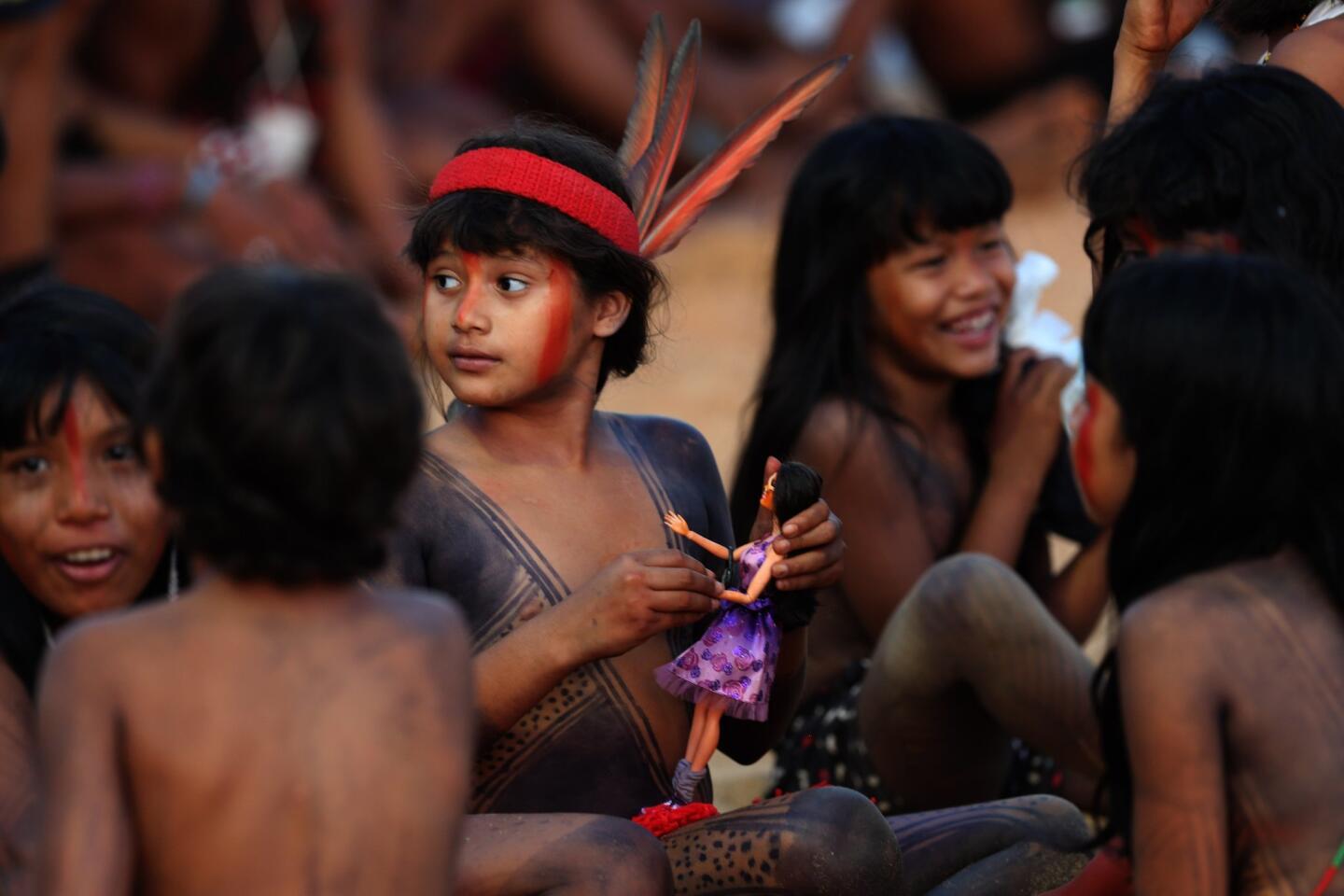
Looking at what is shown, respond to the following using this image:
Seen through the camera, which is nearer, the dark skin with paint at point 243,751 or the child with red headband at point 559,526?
the dark skin with paint at point 243,751

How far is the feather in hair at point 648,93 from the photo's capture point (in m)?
3.46

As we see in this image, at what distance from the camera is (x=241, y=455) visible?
204cm

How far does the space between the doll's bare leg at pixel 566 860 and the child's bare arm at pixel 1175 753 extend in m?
A: 0.67

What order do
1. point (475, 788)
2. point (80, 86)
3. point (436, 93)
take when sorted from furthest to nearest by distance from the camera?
point (436, 93) < point (80, 86) < point (475, 788)

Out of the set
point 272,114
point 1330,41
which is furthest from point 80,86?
point 1330,41

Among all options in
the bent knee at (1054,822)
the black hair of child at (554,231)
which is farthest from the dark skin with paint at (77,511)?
the bent knee at (1054,822)

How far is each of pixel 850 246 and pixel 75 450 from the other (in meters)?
1.85

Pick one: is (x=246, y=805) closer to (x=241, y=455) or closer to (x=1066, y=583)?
(x=241, y=455)

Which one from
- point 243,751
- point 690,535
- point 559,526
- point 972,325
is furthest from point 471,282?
point 972,325

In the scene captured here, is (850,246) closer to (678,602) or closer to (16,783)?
(678,602)

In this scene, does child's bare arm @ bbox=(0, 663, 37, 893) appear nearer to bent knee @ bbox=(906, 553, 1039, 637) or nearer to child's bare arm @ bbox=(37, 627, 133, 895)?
child's bare arm @ bbox=(37, 627, 133, 895)

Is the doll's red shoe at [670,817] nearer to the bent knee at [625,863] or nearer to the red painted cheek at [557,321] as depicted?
the bent knee at [625,863]

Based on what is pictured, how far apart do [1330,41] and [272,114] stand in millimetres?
6272

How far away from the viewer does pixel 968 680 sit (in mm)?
3473
